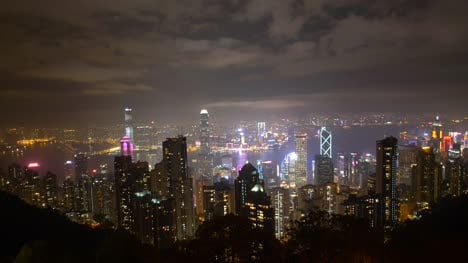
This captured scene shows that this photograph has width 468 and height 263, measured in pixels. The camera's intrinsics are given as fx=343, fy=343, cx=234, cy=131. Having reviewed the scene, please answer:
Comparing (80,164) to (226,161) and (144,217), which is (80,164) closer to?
(226,161)

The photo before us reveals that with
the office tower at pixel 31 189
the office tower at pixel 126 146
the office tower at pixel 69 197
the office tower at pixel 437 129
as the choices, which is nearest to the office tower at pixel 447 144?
the office tower at pixel 437 129

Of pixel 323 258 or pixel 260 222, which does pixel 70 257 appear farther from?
pixel 260 222

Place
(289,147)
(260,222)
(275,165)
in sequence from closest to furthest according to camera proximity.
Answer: (260,222), (275,165), (289,147)

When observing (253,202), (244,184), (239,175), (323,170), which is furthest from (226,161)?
(253,202)

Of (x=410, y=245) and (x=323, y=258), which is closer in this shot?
(x=323, y=258)

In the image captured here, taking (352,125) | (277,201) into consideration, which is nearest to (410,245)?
(277,201)

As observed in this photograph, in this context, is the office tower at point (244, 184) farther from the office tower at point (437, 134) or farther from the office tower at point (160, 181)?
the office tower at point (437, 134)
